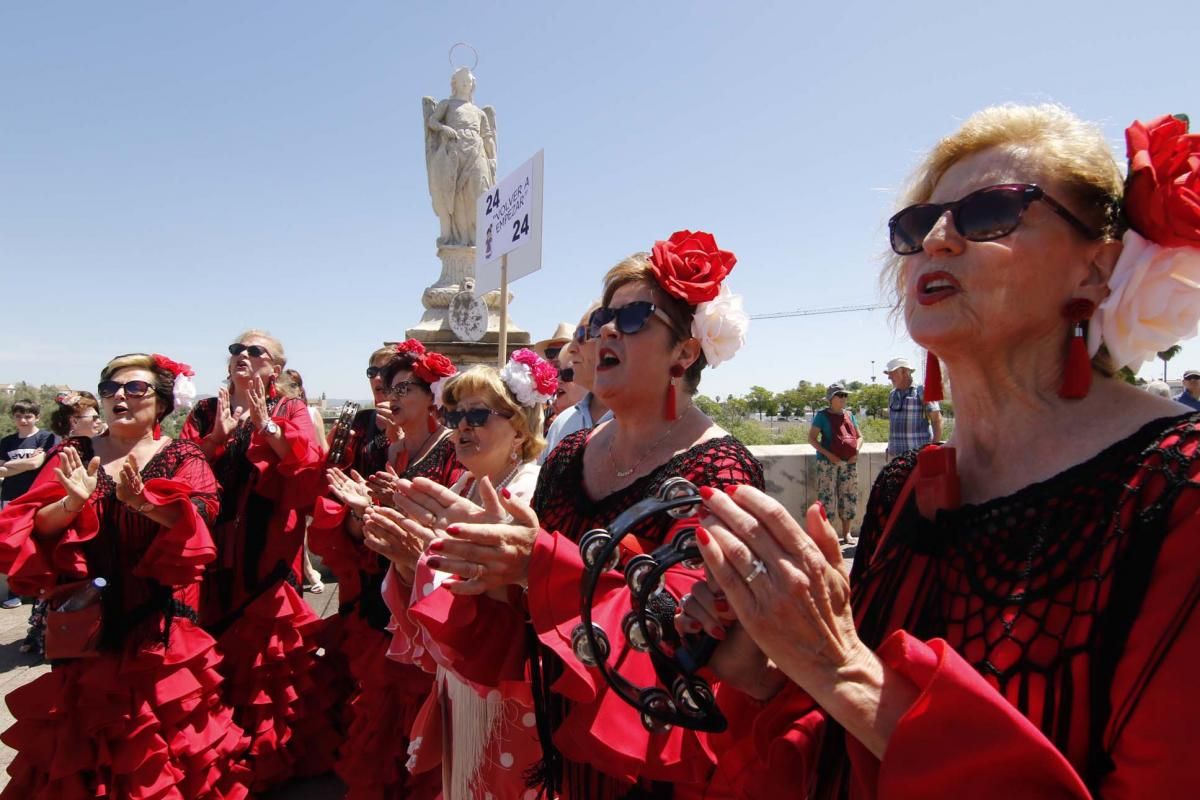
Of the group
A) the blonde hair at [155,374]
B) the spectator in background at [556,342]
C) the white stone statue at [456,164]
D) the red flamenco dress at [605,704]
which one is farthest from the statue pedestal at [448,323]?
the red flamenco dress at [605,704]

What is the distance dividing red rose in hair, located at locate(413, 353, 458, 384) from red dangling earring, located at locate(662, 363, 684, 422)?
6.55ft

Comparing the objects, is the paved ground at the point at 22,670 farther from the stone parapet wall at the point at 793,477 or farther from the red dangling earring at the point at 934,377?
the stone parapet wall at the point at 793,477

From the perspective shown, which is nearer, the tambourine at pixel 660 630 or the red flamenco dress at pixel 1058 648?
the red flamenco dress at pixel 1058 648

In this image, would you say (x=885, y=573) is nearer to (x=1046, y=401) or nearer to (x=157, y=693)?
(x=1046, y=401)

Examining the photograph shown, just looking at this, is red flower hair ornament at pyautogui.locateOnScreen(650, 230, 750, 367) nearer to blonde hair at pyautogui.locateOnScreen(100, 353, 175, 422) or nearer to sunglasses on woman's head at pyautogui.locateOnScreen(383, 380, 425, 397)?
sunglasses on woman's head at pyautogui.locateOnScreen(383, 380, 425, 397)

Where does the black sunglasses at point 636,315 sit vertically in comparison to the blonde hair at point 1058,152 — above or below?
below

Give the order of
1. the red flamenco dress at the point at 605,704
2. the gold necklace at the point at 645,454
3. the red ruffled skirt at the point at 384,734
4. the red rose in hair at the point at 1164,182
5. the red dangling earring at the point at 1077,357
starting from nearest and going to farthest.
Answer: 1. the red rose in hair at the point at 1164,182
2. the red dangling earring at the point at 1077,357
3. the red flamenco dress at the point at 605,704
4. the gold necklace at the point at 645,454
5. the red ruffled skirt at the point at 384,734

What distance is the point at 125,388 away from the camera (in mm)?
3338

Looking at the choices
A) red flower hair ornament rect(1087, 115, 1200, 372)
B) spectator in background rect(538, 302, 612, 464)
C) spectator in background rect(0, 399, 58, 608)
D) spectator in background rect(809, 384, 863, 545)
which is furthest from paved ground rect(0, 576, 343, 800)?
spectator in background rect(809, 384, 863, 545)

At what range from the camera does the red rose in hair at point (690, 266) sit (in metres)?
2.11

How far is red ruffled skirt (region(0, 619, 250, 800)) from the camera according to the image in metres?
2.92

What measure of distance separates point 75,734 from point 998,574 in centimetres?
357

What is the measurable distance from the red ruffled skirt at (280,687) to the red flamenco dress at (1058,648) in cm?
328

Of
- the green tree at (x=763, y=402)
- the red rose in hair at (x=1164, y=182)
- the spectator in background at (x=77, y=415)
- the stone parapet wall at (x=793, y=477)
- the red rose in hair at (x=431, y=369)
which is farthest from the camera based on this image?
the green tree at (x=763, y=402)
